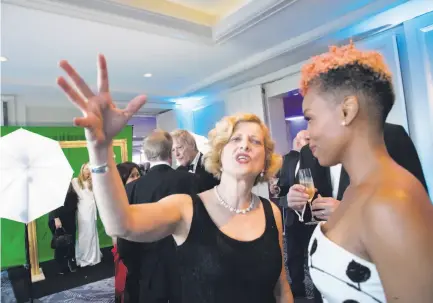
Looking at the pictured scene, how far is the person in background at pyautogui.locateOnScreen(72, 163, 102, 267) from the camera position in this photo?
4996mm

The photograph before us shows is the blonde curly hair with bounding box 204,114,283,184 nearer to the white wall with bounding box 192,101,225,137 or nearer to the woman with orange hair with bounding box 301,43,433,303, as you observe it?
the woman with orange hair with bounding box 301,43,433,303

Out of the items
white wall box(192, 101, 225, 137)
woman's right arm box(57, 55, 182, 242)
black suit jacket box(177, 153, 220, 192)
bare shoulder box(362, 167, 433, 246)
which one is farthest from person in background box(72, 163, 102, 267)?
bare shoulder box(362, 167, 433, 246)

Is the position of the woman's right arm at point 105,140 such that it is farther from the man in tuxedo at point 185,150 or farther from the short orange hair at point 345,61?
the man in tuxedo at point 185,150

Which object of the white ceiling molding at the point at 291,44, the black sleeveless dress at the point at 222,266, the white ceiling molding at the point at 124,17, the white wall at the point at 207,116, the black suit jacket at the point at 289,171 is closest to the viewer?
the black sleeveless dress at the point at 222,266

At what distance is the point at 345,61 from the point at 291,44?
11.1ft

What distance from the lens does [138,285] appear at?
2.25 m

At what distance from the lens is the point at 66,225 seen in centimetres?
487

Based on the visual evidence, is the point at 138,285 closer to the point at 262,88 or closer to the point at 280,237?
the point at 280,237

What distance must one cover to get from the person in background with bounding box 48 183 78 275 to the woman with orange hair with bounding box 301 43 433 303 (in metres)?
4.72

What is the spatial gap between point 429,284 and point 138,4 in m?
3.28

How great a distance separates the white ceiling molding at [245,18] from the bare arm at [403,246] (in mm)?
2749

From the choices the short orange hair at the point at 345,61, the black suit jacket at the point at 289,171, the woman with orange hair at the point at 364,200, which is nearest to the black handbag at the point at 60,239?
the black suit jacket at the point at 289,171

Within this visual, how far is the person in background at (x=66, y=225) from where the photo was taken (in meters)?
4.73

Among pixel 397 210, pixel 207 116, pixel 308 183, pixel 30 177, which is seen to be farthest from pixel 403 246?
pixel 207 116
